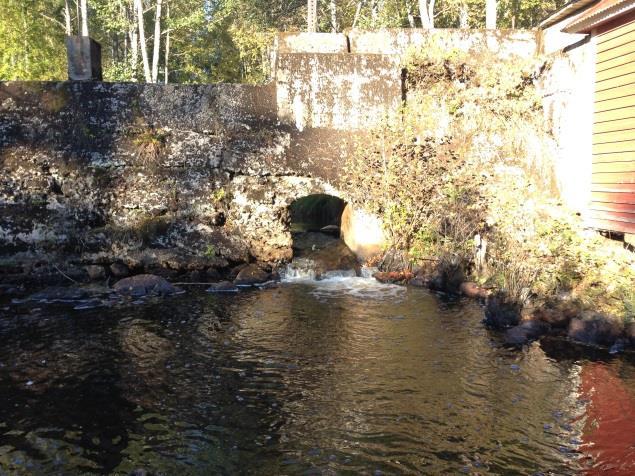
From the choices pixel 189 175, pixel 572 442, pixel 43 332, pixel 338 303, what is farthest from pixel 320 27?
pixel 572 442

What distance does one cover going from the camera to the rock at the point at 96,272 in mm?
11969

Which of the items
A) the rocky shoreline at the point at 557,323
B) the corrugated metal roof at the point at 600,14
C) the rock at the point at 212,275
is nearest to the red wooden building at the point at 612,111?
the corrugated metal roof at the point at 600,14

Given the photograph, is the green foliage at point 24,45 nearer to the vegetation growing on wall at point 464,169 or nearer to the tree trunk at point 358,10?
the tree trunk at point 358,10

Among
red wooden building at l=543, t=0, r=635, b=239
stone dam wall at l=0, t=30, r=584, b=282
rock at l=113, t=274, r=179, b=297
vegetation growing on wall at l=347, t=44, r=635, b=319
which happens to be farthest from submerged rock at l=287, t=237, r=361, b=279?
red wooden building at l=543, t=0, r=635, b=239

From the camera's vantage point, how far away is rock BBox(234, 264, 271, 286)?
11820mm

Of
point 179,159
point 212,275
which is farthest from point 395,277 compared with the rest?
point 179,159

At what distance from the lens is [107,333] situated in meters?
8.56

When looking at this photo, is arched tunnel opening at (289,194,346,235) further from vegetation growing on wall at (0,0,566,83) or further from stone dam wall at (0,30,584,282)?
vegetation growing on wall at (0,0,566,83)

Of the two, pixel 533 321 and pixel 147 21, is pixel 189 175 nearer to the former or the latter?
pixel 533 321

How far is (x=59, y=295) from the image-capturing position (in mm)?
10891

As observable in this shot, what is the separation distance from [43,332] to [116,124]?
5.63 meters

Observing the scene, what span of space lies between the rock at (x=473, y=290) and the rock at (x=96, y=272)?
294 inches

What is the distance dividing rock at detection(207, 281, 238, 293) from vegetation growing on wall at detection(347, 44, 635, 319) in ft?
11.4

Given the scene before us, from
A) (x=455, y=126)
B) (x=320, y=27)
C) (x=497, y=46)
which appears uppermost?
(x=320, y=27)
